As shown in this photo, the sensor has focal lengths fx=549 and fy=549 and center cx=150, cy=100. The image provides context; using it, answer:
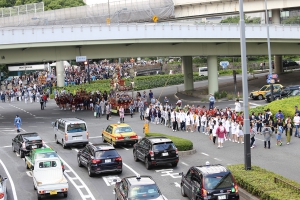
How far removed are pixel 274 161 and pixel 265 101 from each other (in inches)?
952

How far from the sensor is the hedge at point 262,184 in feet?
57.9

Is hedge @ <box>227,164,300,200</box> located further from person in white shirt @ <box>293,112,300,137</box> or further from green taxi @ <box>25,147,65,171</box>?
person in white shirt @ <box>293,112,300,137</box>

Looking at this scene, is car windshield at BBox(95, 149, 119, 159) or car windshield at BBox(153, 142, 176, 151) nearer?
car windshield at BBox(95, 149, 119, 159)

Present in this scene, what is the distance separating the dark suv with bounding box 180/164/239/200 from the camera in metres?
18.3

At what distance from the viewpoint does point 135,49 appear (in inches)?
2095

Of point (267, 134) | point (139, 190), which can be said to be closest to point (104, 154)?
point (139, 190)

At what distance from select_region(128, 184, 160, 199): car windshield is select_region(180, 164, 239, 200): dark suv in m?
1.56

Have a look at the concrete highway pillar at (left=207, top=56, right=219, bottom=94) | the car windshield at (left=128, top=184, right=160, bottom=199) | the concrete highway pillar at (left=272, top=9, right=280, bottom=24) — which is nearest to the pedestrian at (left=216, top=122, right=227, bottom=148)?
the car windshield at (left=128, top=184, right=160, bottom=199)

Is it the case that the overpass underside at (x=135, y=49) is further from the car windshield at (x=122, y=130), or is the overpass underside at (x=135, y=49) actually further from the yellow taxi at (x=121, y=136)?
the car windshield at (x=122, y=130)

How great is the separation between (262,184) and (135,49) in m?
35.5

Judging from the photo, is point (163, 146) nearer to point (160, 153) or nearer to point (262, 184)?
point (160, 153)

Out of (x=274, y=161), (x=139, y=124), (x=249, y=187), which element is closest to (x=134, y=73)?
(x=139, y=124)

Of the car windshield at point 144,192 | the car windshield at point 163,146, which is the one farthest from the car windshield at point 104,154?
the car windshield at point 144,192

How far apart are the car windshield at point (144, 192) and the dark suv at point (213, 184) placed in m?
1.56
